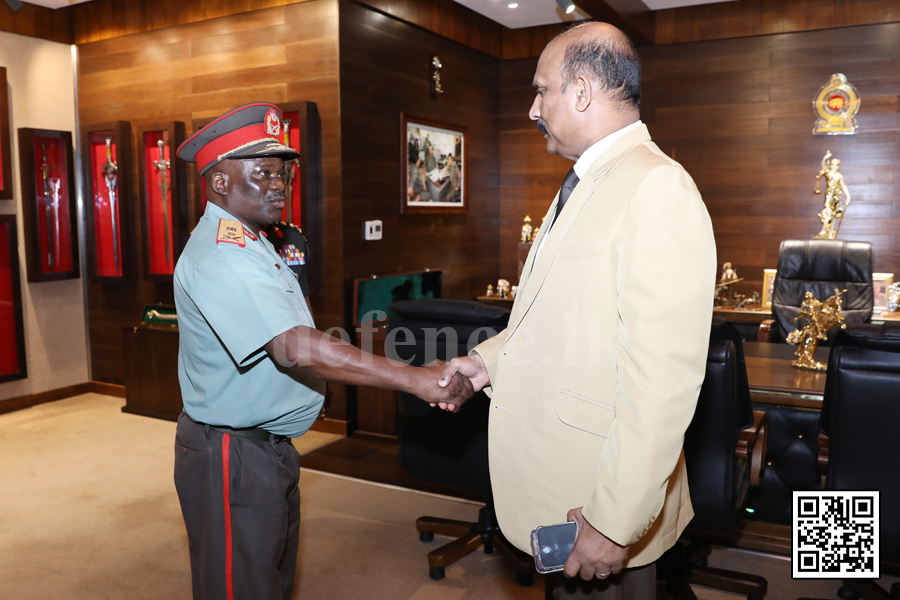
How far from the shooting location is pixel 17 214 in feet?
16.7

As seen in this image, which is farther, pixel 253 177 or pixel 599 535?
pixel 253 177

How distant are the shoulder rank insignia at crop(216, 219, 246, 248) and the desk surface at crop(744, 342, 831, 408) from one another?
79.0 inches

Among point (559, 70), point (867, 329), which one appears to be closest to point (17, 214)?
point (559, 70)

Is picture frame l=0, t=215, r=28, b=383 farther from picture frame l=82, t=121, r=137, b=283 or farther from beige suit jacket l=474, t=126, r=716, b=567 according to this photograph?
beige suit jacket l=474, t=126, r=716, b=567

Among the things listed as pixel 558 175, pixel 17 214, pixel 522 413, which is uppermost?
pixel 558 175

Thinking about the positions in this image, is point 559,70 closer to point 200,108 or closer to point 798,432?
point 798,432

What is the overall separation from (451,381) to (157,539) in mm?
1941

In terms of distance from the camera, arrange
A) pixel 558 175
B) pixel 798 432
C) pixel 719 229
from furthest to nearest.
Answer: pixel 558 175, pixel 719 229, pixel 798 432

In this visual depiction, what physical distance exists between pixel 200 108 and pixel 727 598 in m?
4.42

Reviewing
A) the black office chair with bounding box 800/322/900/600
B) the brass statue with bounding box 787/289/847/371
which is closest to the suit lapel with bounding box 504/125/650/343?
the black office chair with bounding box 800/322/900/600

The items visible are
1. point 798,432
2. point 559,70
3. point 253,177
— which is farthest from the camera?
point 798,432

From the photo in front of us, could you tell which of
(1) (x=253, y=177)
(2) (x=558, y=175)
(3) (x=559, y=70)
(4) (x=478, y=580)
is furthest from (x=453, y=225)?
(3) (x=559, y=70)

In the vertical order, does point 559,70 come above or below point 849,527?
above

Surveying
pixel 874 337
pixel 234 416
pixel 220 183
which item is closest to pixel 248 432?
pixel 234 416
